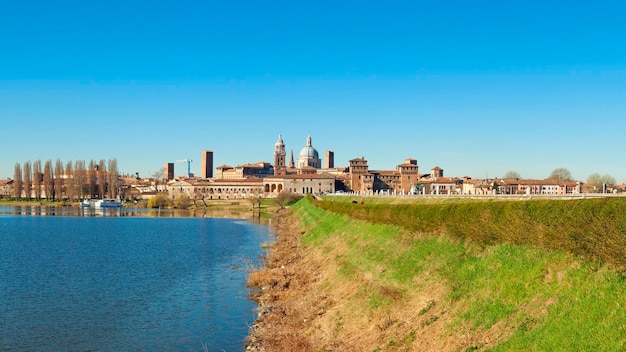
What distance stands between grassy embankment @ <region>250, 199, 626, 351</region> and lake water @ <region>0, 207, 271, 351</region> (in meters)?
2.24

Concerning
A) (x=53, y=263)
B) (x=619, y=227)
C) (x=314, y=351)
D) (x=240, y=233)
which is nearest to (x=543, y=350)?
(x=619, y=227)

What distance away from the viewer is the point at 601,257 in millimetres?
9562

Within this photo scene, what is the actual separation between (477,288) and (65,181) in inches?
5389

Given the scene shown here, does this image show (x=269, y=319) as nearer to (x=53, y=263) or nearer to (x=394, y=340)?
(x=394, y=340)

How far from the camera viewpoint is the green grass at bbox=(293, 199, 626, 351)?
8516mm

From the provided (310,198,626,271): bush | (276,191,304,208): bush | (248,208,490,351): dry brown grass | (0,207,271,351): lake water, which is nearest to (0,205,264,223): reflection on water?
(276,191,304,208): bush

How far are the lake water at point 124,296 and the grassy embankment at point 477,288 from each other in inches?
88.1

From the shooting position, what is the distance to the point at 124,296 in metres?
23.1

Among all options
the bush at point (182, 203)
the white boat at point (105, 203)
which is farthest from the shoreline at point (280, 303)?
the white boat at point (105, 203)

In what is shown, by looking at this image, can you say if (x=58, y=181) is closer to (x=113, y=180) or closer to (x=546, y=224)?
(x=113, y=180)

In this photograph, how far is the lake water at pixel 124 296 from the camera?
16.8 m

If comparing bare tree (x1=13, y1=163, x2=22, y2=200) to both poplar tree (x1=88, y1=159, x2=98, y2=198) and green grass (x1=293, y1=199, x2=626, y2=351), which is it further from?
green grass (x1=293, y1=199, x2=626, y2=351)

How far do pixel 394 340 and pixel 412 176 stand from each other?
558ft

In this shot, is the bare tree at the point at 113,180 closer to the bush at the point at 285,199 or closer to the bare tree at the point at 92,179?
the bare tree at the point at 92,179
